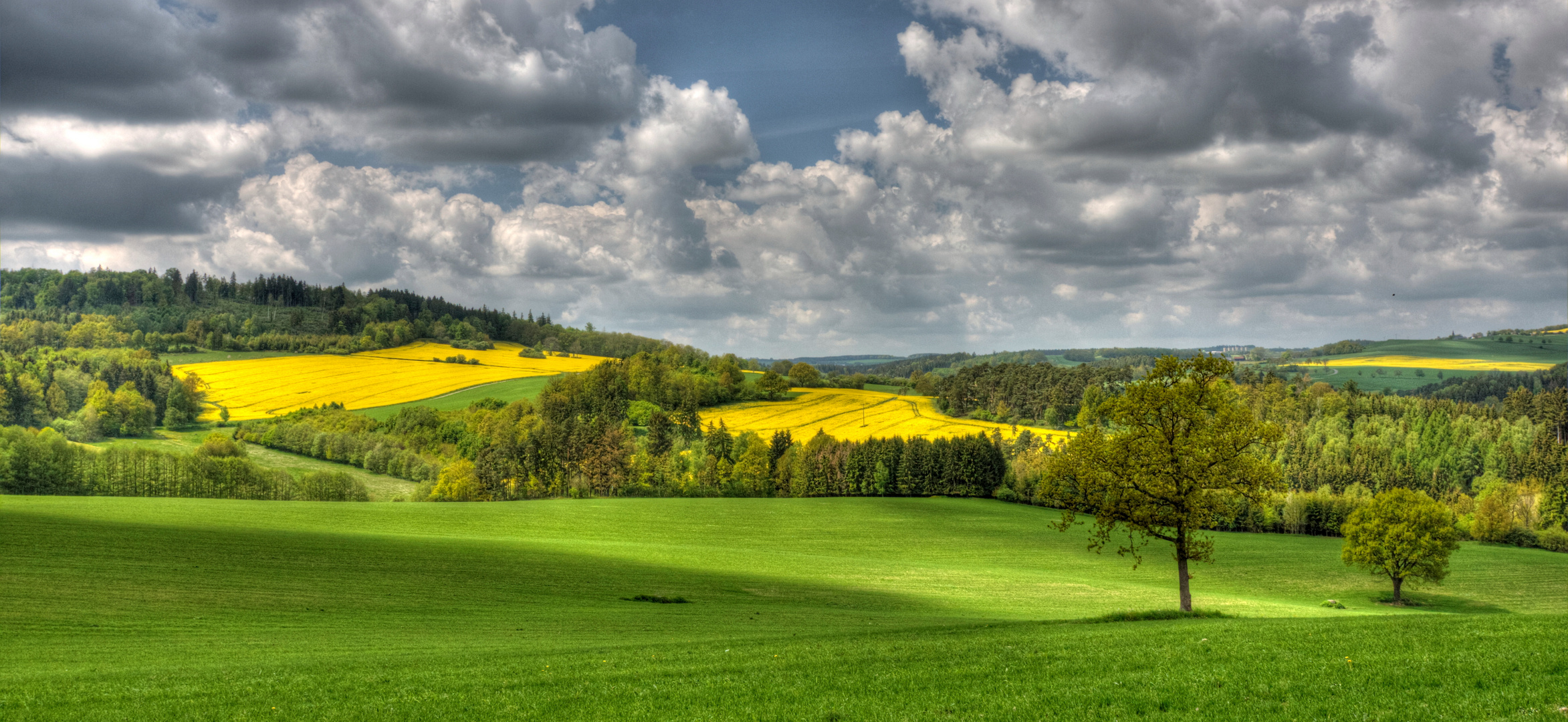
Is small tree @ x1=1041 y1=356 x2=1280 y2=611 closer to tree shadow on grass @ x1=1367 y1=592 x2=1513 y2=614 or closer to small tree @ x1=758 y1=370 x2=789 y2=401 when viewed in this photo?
tree shadow on grass @ x1=1367 y1=592 x2=1513 y2=614

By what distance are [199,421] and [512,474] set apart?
75648 millimetres

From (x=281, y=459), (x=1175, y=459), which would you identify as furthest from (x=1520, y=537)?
(x=281, y=459)

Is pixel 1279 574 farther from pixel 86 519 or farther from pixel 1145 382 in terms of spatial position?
pixel 86 519

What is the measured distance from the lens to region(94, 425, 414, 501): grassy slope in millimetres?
110250

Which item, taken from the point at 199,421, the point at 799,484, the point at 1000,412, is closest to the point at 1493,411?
the point at 1000,412

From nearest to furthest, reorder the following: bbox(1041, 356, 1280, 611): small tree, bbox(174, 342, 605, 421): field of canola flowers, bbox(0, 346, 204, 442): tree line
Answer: bbox(1041, 356, 1280, 611): small tree → bbox(0, 346, 204, 442): tree line → bbox(174, 342, 605, 421): field of canola flowers

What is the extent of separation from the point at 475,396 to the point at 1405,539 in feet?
489

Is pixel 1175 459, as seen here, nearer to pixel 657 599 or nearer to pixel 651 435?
pixel 657 599

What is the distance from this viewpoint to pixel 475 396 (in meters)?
156

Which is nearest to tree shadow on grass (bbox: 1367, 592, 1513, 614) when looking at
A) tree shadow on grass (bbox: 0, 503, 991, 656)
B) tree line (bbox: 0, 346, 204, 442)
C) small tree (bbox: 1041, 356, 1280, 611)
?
small tree (bbox: 1041, 356, 1280, 611)

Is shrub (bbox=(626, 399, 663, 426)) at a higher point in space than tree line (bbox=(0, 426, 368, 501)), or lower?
higher

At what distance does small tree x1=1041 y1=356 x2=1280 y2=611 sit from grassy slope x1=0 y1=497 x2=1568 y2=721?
5120 mm

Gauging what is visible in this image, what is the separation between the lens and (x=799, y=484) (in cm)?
10725

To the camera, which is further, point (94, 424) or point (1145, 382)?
point (94, 424)
